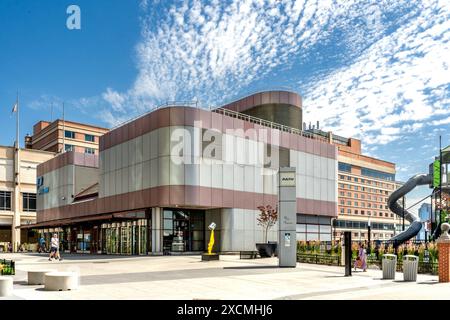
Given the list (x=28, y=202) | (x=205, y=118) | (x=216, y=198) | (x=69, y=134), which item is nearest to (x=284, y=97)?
(x=205, y=118)

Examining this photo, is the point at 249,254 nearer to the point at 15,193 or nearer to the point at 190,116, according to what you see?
the point at 190,116

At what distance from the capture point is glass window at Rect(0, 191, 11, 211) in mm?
81500

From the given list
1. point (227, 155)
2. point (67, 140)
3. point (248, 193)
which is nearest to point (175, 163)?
point (227, 155)

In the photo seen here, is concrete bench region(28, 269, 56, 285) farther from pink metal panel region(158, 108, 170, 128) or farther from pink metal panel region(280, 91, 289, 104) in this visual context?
pink metal panel region(280, 91, 289, 104)

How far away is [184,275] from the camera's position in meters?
23.3

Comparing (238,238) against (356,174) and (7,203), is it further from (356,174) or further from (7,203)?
(356,174)

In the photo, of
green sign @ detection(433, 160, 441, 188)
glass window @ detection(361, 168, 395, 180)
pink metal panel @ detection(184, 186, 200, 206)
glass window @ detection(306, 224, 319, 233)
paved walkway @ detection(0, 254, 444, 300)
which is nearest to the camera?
paved walkway @ detection(0, 254, 444, 300)

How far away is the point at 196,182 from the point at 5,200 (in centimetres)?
5178

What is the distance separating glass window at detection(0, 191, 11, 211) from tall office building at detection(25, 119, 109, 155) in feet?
63.9

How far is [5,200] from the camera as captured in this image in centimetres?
8200

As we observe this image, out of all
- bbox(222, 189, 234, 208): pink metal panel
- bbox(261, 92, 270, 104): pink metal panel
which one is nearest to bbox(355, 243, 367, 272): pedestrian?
bbox(222, 189, 234, 208): pink metal panel

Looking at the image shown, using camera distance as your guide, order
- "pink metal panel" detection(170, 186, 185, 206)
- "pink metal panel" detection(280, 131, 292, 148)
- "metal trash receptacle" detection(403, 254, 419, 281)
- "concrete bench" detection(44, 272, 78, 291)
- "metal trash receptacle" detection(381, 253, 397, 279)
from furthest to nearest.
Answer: "pink metal panel" detection(280, 131, 292, 148), "pink metal panel" detection(170, 186, 185, 206), "metal trash receptacle" detection(381, 253, 397, 279), "metal trash receptacle" detection(403, 254, 419, 281), "concrete bench" detection(44, 272, 78, 291)

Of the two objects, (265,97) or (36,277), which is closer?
(36,277)

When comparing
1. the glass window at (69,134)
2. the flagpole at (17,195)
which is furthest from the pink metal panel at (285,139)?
the glass window at (69,134)
